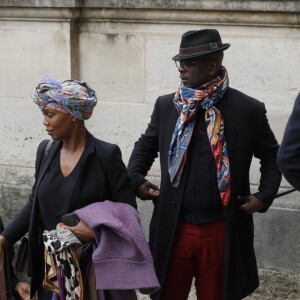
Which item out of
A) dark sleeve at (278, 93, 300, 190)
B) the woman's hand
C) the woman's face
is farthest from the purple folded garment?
dark sleeve at (278, 93, 300, 190)

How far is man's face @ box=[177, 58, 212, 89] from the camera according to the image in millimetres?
4040

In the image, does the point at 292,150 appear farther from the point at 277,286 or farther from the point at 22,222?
the point at 277,286

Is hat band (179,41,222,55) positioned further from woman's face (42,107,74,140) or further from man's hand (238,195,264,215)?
man's hand (238,195,264,215)

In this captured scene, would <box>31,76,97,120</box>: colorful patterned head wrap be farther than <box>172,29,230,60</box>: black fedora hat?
No

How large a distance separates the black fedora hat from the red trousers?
35.9 inches

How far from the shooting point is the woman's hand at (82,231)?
12.3 feet

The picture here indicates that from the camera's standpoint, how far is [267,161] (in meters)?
4.21

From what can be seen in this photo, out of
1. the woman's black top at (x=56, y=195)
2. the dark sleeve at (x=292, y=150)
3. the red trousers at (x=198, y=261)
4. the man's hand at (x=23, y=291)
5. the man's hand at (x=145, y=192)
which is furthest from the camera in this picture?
the man's hand at (x=23, y=291)

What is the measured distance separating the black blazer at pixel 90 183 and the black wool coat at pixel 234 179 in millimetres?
341

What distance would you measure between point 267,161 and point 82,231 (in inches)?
44.8

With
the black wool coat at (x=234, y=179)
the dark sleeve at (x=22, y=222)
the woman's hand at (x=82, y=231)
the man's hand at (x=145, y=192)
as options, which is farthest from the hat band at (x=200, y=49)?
the woman's hand at (x=82, y=231)

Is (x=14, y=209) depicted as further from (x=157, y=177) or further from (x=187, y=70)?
(x=187, y=70)

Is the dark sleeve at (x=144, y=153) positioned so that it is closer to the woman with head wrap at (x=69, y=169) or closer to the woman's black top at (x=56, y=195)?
the woman with head wrap at (x=69, y=169)

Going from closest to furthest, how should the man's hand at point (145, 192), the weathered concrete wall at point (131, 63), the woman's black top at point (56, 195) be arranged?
the woman's black top at point (56, 195) → the man's hand at point (145, 192) → the weathered concrete wall at point (131, 63)
